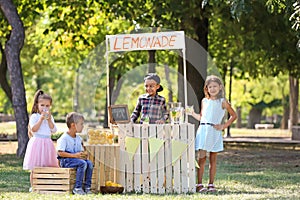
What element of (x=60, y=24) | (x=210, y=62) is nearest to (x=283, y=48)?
(x=60, y=24)

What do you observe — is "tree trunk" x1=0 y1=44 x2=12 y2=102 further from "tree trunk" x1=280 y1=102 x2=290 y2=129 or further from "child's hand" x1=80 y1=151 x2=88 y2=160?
"tree trunk" x1=280 y1=102 x2=290 y2=129

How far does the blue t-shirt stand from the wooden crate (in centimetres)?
30

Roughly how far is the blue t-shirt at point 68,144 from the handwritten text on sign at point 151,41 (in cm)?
166

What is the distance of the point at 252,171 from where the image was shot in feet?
48.3

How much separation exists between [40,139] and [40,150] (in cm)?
18

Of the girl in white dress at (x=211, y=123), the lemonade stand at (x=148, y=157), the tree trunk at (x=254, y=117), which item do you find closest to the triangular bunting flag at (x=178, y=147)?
the lemonade stand at (x=148, y=157)

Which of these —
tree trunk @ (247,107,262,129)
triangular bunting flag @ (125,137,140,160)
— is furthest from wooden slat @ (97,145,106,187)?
tree trunk @ (247,107,262,129)

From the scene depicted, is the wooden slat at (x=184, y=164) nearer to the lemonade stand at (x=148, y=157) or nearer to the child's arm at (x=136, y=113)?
the lemonade stand at (x=148, y=157)

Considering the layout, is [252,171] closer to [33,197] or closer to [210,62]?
[33,197]

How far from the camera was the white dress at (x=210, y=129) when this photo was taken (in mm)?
10586

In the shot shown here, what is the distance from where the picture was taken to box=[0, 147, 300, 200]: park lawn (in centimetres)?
973

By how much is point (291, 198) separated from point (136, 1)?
1170cm

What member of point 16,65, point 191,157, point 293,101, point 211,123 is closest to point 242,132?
point 293,101

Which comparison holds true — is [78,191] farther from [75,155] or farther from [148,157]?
[148,157]
